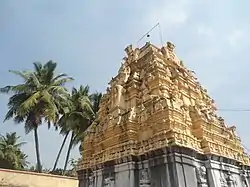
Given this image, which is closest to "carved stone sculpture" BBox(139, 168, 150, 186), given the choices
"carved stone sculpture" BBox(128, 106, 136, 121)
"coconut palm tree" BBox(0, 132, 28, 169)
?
"carved stone sculpture" BBox(128, 106, 136, 121)

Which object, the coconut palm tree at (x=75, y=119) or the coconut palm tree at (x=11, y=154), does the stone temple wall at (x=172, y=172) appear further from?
the coconut palm tree at (x=11, y=154)

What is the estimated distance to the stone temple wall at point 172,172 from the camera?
7234mm

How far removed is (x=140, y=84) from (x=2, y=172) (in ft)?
31.2

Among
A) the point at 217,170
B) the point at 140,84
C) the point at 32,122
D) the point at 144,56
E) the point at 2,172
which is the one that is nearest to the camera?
the point at 217,170

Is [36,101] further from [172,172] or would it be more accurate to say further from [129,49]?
[172,172]

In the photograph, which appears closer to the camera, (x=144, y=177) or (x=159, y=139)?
(x=159, y=139)

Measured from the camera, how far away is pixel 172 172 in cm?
715

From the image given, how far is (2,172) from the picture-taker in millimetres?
14336

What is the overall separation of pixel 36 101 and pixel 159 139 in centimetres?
1377

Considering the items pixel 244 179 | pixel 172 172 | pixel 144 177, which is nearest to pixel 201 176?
pixel 172 172

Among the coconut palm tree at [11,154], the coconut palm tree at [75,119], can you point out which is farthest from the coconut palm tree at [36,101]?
the coconut palm tree at [11,154]

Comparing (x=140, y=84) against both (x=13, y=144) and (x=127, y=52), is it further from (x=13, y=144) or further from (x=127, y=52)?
(x=13, y=144)

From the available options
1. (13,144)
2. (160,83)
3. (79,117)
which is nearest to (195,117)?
(160,83)

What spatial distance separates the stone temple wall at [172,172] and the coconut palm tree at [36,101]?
11.0m
